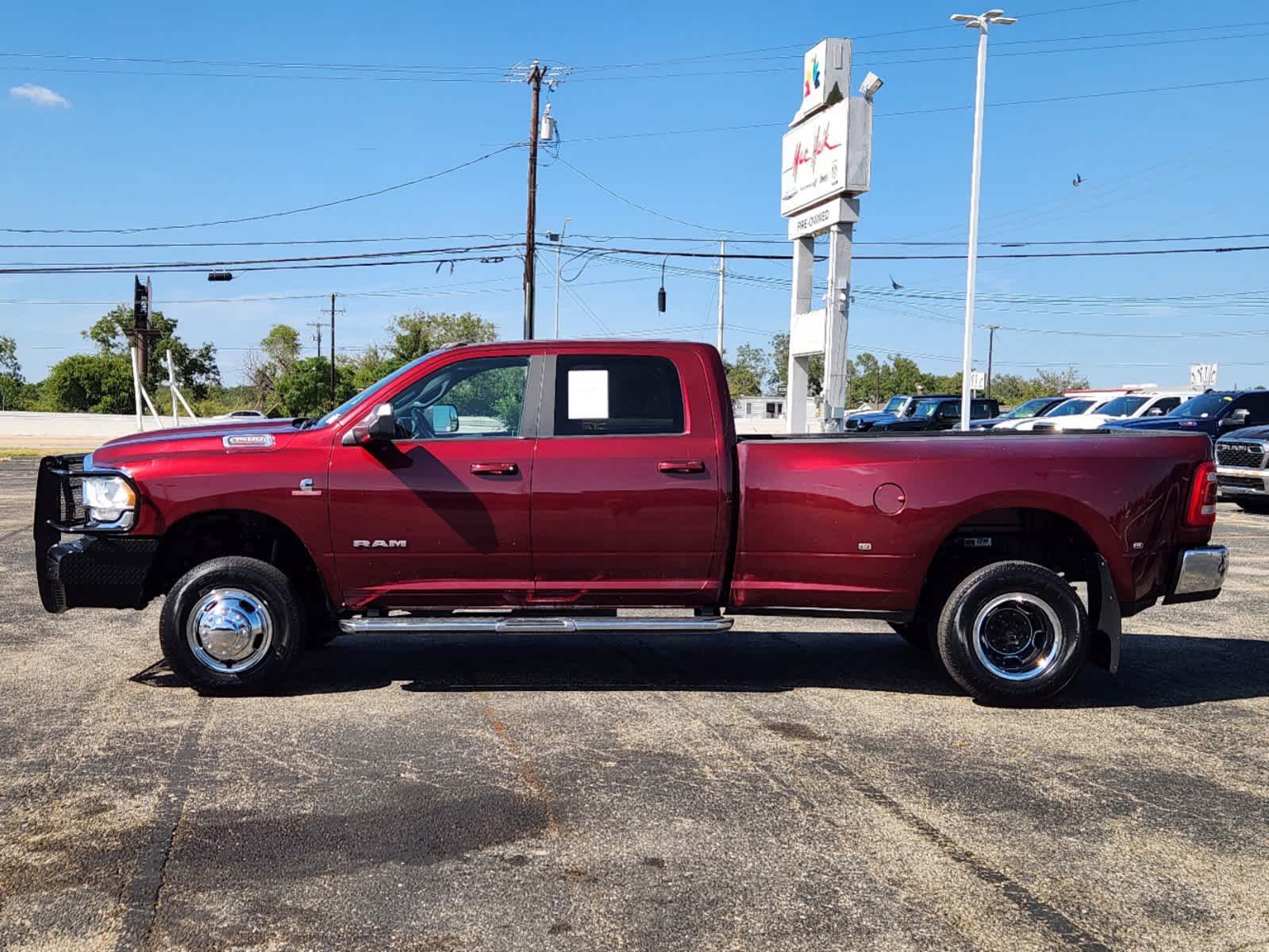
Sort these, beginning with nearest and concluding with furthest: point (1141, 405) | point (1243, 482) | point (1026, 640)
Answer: point (1026, 640) < point (1243, 482) < point (1141, 405)

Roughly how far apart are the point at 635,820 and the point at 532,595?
209cm

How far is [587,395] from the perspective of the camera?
6355 millimetres

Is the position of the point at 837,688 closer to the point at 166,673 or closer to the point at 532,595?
the point at 532,595

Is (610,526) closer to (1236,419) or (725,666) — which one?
(725,666)

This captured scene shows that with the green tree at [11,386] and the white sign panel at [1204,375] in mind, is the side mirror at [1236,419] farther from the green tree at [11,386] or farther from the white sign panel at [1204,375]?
the green tree at [11,386]

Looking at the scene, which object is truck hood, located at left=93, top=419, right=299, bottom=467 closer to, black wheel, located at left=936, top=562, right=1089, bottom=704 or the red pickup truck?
the red pickup truck

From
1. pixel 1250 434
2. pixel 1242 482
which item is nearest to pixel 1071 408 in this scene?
pixel 1250 434

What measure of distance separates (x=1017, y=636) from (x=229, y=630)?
4.26 metres

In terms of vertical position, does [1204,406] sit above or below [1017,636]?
above

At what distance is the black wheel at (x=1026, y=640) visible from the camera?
19.8 feet

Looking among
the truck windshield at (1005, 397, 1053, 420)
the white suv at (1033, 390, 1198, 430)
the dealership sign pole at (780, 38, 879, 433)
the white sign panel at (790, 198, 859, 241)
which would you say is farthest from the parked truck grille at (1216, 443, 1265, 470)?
the truck windshield at (1005, 397, 1053, 420)

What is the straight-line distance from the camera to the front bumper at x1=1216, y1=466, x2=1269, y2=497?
17406 mm

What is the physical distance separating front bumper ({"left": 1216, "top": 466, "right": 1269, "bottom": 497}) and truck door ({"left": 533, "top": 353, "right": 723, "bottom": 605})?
13997 millimetres

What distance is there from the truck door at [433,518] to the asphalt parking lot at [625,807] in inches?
24.8
